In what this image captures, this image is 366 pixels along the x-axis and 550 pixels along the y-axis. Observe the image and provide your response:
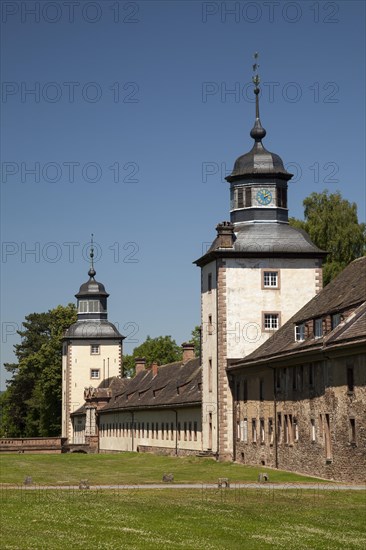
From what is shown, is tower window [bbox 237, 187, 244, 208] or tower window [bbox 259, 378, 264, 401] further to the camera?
tower window [bbox 237, 187, 244, 208]

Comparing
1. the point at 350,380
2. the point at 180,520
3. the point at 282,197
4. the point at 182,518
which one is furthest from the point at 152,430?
the point at 180,520

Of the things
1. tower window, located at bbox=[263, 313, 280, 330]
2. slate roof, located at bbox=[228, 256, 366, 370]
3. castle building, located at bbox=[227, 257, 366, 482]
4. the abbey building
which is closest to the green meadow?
castle building, located at bbox=[227, 257, 366, 482]

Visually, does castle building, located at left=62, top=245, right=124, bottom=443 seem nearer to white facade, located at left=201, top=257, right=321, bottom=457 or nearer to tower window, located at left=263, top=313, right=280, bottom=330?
white facade, located at left=201, top=257, right=321, bottom=457

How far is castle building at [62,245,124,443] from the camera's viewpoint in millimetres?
110125

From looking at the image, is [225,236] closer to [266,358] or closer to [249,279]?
[249,279]

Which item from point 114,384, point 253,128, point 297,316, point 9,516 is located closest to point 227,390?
point 297,316

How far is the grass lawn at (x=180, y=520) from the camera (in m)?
24.3

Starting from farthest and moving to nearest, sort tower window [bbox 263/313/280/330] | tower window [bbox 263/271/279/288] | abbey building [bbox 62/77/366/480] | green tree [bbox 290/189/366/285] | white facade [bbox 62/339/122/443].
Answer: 1. white facade [bbox 62/339/122/443]
2. green tree [bbox 290/189/366/285]
3. tower window [bbox 263/271/279/288]
4. tower window [bbox 263/313/280/330]
5. abbey building [bbox 62/77/366/480]

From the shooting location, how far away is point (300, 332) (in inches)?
2092

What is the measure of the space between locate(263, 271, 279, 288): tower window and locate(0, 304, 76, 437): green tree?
57243mm

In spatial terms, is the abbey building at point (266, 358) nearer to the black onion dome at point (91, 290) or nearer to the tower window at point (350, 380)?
the tower window at point (350, 380)

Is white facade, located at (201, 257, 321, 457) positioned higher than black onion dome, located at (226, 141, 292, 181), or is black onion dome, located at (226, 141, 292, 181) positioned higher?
black onion dome, located at (226, 141, 292, 181)

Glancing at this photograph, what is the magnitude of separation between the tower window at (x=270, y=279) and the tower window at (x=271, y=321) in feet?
5.42

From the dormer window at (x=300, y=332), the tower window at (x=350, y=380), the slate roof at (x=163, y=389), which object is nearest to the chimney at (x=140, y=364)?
the slate roof at (x=163, y=389)
